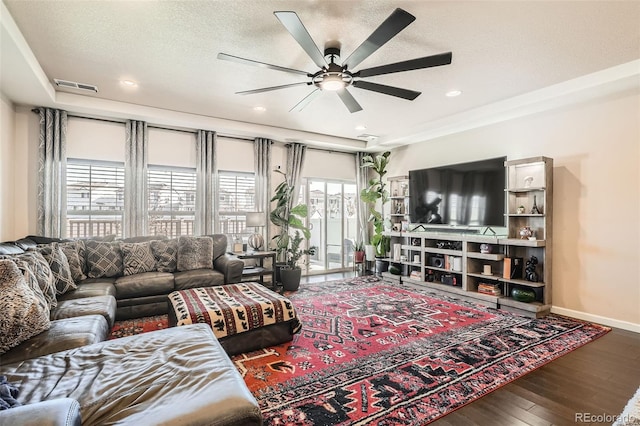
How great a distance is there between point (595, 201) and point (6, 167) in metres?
7.32

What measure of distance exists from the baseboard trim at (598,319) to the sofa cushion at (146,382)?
4.36 m

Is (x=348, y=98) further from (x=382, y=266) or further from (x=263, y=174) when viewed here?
(x=382, y=266)

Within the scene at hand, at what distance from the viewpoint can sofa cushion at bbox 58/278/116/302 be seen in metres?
3.06

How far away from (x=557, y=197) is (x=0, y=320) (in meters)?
5.64

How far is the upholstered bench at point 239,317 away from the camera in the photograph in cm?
266

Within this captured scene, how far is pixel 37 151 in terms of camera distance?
13.6 ft

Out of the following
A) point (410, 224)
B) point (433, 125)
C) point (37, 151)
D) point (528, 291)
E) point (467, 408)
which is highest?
point (433, 125)

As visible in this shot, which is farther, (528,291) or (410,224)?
(410,224)

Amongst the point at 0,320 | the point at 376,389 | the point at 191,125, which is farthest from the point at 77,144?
the point at 376,389

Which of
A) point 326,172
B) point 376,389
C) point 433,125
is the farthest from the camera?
point 326,172

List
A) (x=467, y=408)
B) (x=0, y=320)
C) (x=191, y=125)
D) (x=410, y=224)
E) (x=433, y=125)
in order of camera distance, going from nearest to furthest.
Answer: (x=0, y=320) < (x=467, y=408) < (x=191, y=125) < (x=433, y=125) < (x=410, y=224)

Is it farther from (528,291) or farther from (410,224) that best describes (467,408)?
(410,224)

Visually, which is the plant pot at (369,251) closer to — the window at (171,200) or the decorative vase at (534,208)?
the decorative vase at (534,208)

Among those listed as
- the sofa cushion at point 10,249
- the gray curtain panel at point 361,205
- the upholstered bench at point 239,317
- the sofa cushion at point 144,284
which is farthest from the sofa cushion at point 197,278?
the gray curtain panel at point 361,205
